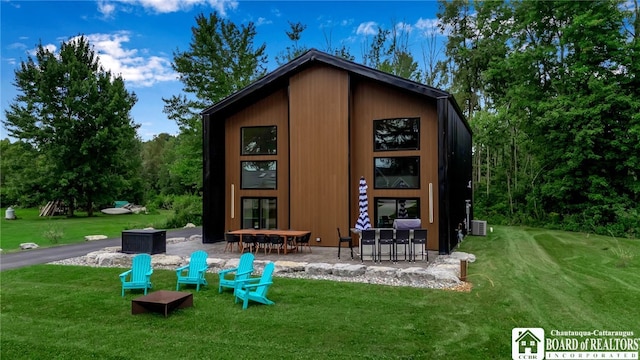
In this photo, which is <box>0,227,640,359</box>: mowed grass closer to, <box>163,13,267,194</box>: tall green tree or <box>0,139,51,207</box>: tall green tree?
<box>163,13,267,194</box>: tall green tree

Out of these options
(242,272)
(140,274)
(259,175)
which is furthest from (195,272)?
(259,175)

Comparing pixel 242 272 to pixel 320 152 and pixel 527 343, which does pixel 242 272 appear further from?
pixel 320 152

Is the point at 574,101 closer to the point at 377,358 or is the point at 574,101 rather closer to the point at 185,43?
the point at 377,358

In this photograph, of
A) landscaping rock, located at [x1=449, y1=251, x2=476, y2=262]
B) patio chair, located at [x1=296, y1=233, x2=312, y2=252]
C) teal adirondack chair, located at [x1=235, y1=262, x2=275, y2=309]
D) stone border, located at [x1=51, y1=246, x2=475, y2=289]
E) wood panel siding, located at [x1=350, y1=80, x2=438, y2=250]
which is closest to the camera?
teal adirondack chair, located at [x1=235, y1=262, x2=275, y2=309]

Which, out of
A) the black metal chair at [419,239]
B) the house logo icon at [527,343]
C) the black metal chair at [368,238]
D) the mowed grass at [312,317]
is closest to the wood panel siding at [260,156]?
the black metal chair at [368,238]

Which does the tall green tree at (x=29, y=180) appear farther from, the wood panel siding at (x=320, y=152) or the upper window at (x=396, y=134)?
the upper window at (x=396, y=134)

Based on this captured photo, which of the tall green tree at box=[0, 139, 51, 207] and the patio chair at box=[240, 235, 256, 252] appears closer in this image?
the patio chair at box=[240, 235, 256, 252]

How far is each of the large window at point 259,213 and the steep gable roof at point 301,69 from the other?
3.82 metres

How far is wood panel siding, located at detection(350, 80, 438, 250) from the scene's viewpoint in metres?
13.5

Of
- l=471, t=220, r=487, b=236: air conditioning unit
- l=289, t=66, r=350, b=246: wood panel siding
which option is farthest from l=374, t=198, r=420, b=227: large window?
l=471, t=220, r=487, b=236: air conditioning unit

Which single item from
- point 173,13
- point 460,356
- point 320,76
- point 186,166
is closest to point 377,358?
point 460,356

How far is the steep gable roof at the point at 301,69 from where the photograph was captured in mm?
12839

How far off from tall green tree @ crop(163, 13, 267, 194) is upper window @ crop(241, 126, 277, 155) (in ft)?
40.0

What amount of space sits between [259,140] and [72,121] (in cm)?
2146
